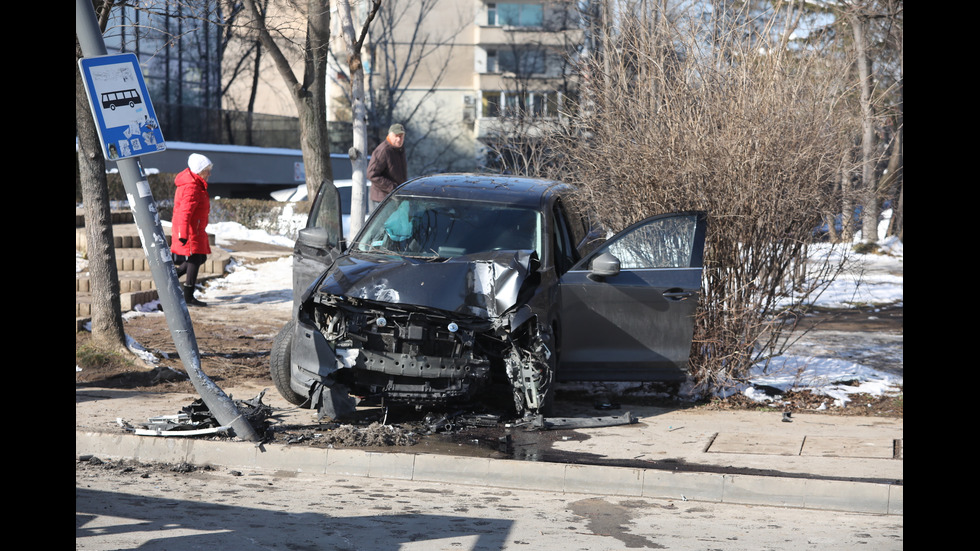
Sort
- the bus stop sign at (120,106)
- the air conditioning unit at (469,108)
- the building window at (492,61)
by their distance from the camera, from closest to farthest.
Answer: the bus stop sign at (120,106)
the air conditioning unit at (469,108)
the building window at (492,61)

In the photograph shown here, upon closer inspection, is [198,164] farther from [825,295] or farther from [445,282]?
[825,295]

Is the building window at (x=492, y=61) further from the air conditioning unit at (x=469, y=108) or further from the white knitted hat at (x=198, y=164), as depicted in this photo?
the white knitted hat at (x=198, y=164)

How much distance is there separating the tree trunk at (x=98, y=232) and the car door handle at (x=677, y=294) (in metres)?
4.89

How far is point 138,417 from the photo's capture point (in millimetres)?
7246

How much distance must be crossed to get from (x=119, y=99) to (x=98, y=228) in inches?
115

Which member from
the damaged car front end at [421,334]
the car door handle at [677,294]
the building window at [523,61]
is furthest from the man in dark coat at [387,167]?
the building window at [523,61]

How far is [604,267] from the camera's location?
24.8 feet

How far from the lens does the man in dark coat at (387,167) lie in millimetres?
12531

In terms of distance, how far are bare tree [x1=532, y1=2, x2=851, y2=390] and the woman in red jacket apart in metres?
5.13

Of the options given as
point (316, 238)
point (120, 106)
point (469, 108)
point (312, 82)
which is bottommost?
point (316, 238)

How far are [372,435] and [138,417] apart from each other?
6.10 ft

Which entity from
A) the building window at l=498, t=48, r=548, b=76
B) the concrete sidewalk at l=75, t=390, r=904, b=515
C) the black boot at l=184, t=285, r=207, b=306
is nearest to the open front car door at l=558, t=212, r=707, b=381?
the concrete sidewalk at l=75, t=390, r=904, b=515

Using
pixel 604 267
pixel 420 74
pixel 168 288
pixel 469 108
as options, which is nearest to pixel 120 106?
pixel 168 288
